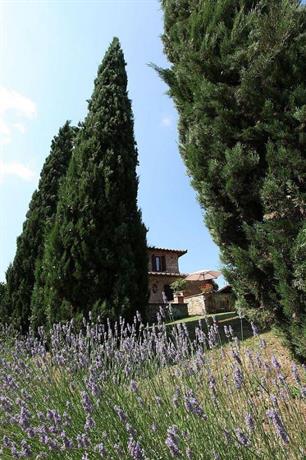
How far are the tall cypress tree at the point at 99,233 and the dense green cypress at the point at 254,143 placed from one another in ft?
7.66

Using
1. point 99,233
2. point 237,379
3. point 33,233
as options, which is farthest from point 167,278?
point 237,379

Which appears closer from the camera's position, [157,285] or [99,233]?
[99,233]

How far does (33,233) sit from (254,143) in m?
6.97

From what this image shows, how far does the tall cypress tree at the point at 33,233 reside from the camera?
853cm

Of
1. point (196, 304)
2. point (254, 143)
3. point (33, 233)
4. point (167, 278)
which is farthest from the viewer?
point (167, 278)

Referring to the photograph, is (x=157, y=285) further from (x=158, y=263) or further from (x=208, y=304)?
(x=208, y=304)

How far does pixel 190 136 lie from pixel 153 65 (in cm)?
129

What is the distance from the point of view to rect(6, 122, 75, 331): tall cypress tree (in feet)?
28.0

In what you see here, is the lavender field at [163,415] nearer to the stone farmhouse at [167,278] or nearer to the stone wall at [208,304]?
the stone wall at [208,304]

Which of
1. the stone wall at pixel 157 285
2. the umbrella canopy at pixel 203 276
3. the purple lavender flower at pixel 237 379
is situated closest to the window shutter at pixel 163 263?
the stone wall at pixel 157 285

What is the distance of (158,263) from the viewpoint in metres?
26.3

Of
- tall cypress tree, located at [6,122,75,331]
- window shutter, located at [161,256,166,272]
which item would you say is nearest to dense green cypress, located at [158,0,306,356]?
tall cypress tree, located at [6,122,75,331]

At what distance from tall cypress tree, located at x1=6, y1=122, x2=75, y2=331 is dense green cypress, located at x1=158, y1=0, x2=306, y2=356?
15.3ft

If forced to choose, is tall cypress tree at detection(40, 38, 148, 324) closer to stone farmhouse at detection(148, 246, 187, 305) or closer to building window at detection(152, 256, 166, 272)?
stone farmhouse at detection(148, 246, 187, 305)
